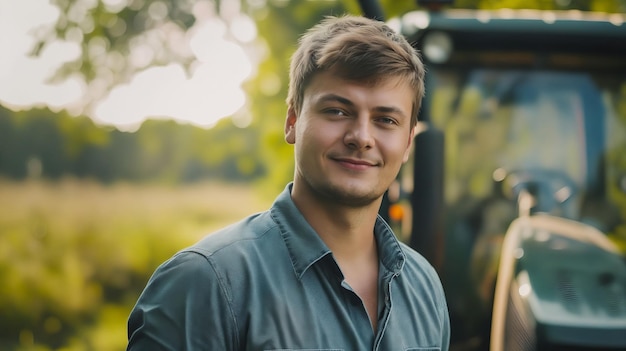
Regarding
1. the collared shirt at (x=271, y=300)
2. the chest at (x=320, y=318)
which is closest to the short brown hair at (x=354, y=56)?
the collared shirt at (x=271, y=300)

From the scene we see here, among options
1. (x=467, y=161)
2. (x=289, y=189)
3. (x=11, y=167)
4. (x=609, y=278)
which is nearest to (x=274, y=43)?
(x=11, y=167)

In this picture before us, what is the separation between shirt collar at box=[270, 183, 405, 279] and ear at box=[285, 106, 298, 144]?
0.11 m

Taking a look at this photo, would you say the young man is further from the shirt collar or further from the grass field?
the grass field

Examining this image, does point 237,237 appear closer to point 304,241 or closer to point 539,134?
point 304,241

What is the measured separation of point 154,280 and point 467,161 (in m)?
2.68

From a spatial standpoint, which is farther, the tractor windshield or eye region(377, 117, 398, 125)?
the tractor windshield

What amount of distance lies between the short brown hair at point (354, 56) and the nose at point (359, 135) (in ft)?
0.32

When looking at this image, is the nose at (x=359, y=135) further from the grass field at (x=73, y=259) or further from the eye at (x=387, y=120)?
the grass field at (x=73, y=259)

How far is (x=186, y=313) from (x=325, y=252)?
350 mm

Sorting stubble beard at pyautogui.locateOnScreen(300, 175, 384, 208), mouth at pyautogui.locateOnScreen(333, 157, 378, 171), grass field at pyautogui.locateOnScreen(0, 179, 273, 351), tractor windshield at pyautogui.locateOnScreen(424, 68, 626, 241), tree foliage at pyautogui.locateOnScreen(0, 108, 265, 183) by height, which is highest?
mouth at pyautogui.locateOnScreen(333, 157, 378, 171)

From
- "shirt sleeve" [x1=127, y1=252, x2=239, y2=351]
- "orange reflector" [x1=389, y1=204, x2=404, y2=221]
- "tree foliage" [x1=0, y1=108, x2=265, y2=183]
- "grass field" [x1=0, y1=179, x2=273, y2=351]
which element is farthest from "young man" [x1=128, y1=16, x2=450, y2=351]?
"tree foliage" [x1=0, y1=108, x2=265, y2=183]

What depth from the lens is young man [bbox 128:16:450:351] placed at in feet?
5.47

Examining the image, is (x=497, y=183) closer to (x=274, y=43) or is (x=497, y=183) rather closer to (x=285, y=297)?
(x=285, y=297)

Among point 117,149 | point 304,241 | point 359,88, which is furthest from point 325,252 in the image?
point 117,149
